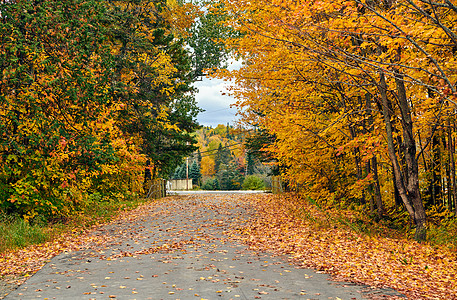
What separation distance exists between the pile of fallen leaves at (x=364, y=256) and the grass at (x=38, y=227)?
542 centimetres

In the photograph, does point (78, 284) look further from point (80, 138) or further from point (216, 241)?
point (80, 138)

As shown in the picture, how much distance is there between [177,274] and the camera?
743 centimetres

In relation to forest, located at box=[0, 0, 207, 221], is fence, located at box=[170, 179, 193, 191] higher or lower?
lower

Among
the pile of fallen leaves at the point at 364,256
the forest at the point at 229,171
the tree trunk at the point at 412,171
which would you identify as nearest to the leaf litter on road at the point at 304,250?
the pile of fallen leaves at the point at 364,256

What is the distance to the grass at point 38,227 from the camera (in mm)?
10344

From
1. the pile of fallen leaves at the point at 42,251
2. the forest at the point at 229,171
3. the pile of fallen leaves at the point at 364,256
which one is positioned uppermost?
the forest at the point at 229,171

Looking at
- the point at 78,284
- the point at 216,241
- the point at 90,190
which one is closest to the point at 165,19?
the point at 90,190

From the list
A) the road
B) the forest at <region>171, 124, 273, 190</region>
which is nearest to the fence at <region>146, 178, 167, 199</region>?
the forest at <region>171, 124, 273, 190</region>

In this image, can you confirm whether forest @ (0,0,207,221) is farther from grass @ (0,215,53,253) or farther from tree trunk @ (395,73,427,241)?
tree trunk @ (395,73,427,241)

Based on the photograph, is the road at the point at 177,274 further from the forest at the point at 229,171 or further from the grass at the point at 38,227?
the forest at the point at 229,171

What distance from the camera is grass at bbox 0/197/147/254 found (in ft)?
33.9

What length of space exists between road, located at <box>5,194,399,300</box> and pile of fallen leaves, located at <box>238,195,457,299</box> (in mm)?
467

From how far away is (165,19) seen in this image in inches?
1041

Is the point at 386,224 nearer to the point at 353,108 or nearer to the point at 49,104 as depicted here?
the point at 353,108
